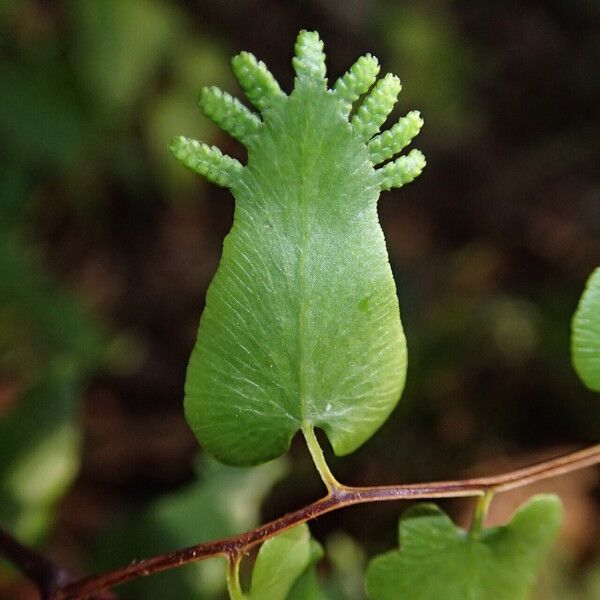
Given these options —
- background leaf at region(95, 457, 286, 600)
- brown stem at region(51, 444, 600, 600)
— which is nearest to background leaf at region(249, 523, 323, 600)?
brown stem at region(51, 444, 600, 600)

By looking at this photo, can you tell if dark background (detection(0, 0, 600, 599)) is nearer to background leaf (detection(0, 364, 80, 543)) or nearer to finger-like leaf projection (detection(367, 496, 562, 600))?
background leaf (detection(0, 364, 80, 543))

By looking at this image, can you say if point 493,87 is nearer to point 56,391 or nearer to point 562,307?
point 562,307

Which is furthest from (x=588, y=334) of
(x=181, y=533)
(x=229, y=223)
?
(x=229, y=223)

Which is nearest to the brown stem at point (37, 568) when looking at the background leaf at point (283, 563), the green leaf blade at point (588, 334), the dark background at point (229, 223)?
the background leaf at point (283, 563)

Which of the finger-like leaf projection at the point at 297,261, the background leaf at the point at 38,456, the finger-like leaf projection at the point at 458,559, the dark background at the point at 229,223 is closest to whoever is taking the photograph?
the finger-like leaf projection at the point at 297,261

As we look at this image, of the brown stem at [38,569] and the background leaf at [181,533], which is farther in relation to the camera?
the background leaf at [181,533]

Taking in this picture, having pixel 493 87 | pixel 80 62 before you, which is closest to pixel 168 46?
pixel 80 62

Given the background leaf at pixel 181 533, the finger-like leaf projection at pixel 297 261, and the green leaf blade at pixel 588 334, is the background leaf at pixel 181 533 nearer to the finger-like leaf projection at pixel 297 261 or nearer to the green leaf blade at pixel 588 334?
the finger-like leaf projection at pixel 297 261
